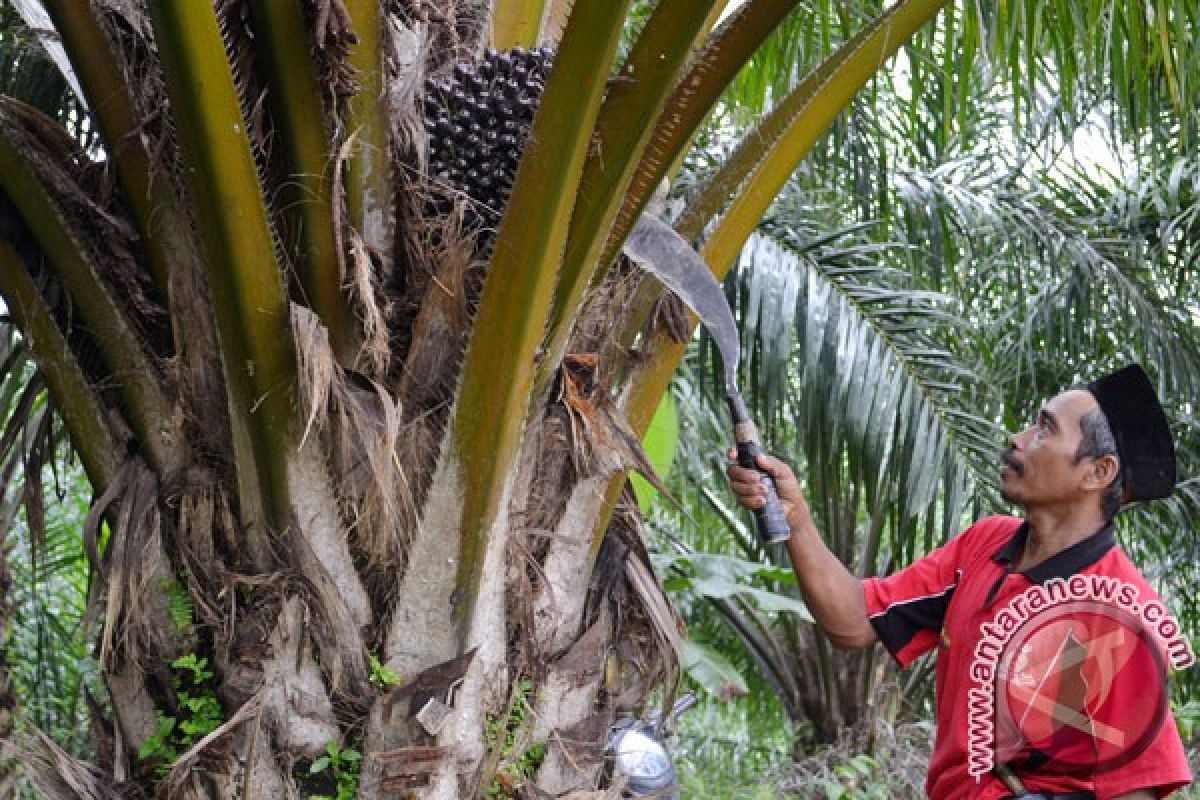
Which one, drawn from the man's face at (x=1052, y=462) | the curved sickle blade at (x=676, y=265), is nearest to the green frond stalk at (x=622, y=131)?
the curved sickle blade at (x=676, y=265)

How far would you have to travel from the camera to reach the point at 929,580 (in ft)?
10.1

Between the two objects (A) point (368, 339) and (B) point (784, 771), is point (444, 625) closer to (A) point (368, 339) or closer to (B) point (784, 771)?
(A) point (368, 339)

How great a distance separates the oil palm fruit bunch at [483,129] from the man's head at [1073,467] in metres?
1.23

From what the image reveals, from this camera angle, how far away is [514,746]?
243 cm

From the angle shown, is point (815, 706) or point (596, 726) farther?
point (815, 706)

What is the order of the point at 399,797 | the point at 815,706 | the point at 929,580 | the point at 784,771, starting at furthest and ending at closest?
1. the point at 815,706
2. the point at 784,771
3. the point at 929,580
4. the point at 399,797

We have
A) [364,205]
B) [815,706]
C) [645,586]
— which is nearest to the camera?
[364,205]

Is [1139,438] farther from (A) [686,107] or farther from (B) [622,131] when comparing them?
(B) [622,131]

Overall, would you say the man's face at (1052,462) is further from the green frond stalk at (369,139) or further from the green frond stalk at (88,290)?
the green frond stalk at (88,290)

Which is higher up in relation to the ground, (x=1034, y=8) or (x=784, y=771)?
(x=1034, y=8)

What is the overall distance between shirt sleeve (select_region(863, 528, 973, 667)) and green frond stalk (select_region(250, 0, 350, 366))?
A: 4.40 feet

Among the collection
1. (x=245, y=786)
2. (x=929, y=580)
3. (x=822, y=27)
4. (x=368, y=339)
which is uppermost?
(x=822, y=27)

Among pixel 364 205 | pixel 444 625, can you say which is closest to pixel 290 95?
pixel 364 205

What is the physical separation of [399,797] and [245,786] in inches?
10.0
